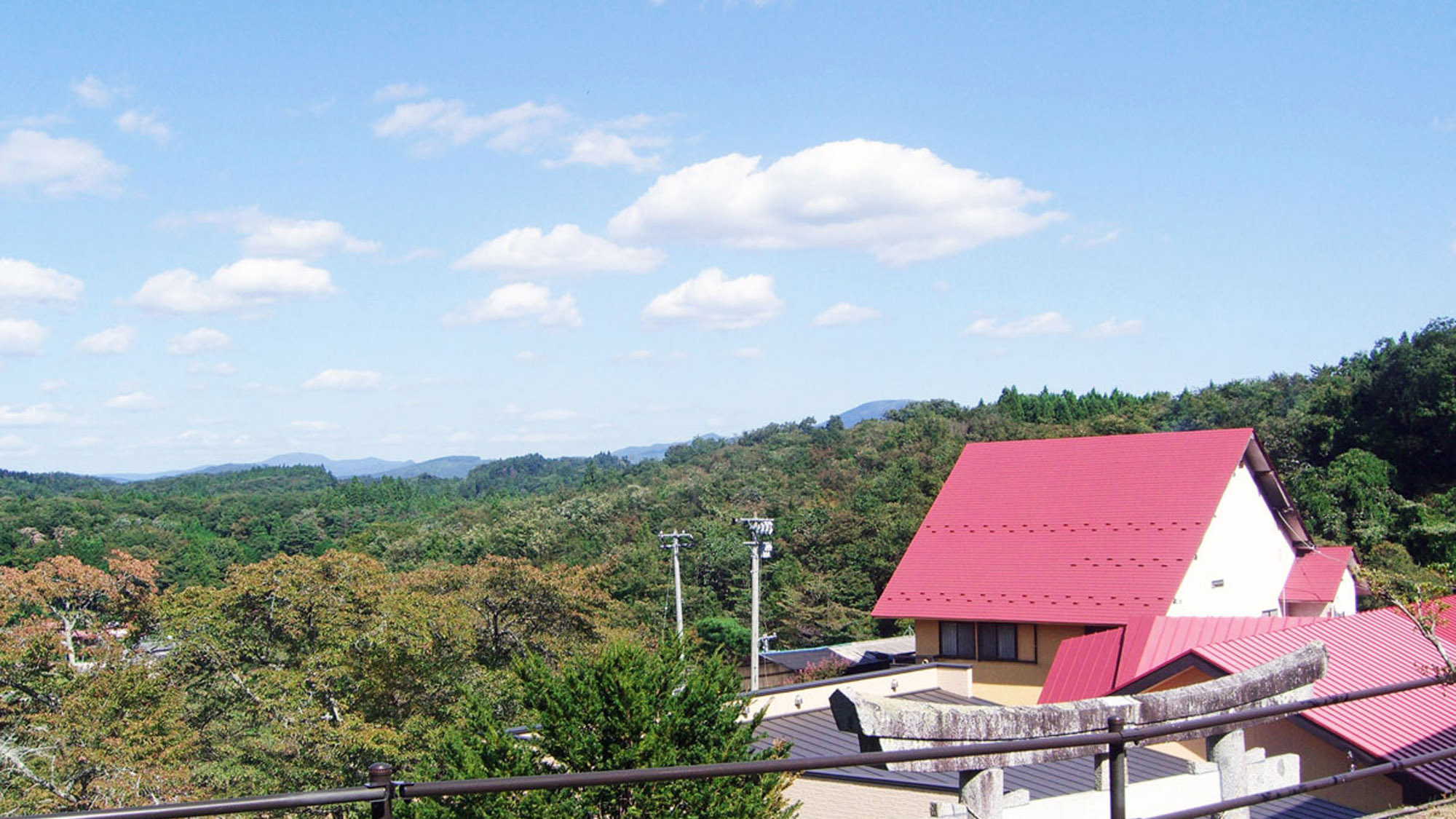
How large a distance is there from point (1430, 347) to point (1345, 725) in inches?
1876

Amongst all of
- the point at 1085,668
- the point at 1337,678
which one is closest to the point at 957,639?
the point at 1085,668

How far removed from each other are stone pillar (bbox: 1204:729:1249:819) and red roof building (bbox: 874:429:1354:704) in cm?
1535

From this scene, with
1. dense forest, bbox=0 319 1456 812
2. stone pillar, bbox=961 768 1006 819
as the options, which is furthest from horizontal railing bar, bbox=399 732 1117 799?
dense forest, bbox=0 319 1456 812

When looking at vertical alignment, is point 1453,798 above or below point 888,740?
below

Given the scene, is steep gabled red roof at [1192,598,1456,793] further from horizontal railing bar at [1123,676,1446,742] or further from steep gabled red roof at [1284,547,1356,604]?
steep gabled red roof at [1284,547,1356,604]

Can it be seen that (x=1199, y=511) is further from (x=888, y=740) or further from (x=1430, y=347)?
(x=1430, y=347)

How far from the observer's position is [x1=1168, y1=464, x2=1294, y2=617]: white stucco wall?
20.8 m

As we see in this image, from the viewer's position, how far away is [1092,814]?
5.70m

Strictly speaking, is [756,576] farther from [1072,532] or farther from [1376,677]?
[1376,677]

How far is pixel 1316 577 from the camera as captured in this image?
24531 millimetres

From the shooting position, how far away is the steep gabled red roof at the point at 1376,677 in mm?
9906

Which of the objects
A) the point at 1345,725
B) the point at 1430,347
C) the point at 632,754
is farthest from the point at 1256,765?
the point at 1430,347

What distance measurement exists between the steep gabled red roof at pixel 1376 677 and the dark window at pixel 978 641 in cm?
790

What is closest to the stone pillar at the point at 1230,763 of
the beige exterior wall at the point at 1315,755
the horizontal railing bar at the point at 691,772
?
the horizontal railing bar at the point at 691,772
